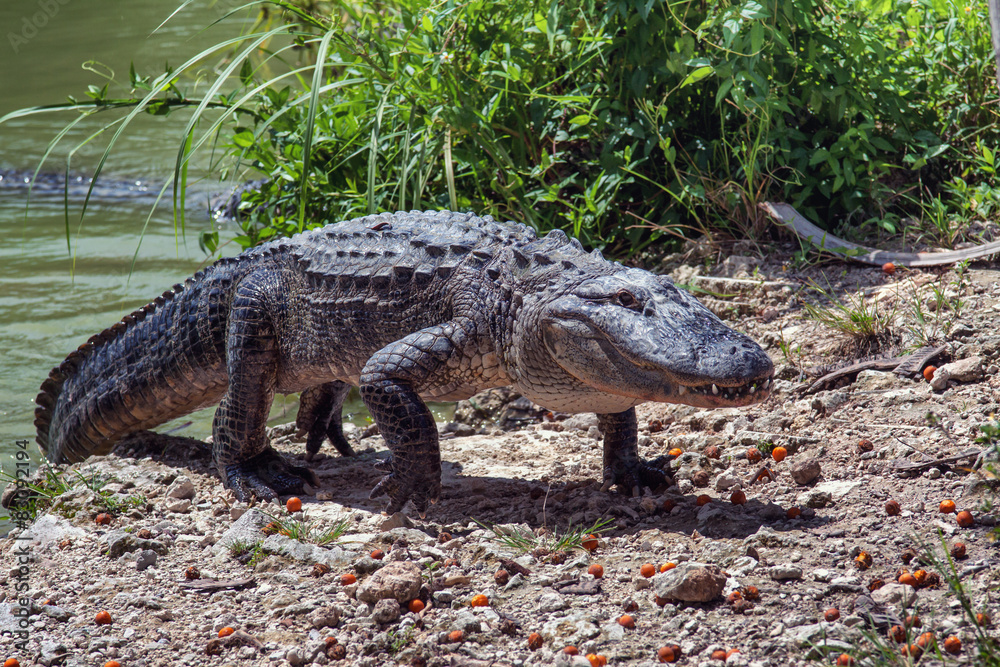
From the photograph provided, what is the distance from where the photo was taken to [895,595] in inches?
95.0

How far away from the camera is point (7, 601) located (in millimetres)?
3107

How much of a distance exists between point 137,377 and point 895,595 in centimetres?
370

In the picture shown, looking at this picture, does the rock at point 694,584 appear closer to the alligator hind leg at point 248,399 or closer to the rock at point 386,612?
the rock at point 386,612

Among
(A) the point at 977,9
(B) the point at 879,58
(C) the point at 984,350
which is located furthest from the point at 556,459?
(A) the point at 977,9

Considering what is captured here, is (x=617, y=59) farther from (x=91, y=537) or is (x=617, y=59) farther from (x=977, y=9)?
(x=91, y=537)

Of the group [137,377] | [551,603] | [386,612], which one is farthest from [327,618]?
[137,377]

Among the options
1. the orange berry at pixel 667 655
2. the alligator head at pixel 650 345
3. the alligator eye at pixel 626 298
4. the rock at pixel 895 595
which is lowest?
the orange berry at pixel 667 655

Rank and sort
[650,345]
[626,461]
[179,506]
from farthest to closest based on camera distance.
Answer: [179,506] < [626,461] < [650,345]

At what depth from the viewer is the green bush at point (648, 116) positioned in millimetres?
4836

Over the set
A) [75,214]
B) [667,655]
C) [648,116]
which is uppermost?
[648,116]

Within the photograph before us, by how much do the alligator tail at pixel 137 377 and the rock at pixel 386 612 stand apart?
196cm

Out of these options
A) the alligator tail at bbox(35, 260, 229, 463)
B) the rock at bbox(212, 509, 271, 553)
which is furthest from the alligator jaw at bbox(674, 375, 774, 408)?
the alligator tail at bbox(35, 260, 229, 463)

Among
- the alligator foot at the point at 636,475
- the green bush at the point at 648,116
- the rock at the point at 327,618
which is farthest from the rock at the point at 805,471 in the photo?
the green bush at the point at 648,116

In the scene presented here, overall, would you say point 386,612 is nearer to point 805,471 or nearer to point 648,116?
point 805,471
